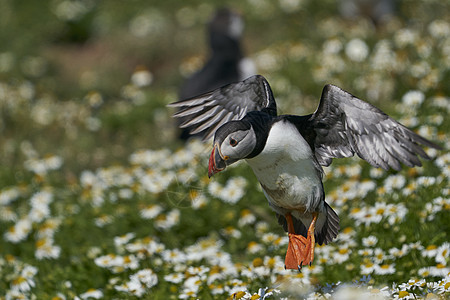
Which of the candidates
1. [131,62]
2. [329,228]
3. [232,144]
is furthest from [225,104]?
[131,62]

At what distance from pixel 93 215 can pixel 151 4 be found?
7.84 m

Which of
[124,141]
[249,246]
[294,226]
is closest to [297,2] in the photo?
[124,141]

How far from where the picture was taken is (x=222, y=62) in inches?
270

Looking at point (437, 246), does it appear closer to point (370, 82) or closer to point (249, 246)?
point (249, 246)

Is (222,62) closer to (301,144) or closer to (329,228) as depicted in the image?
(329,228)

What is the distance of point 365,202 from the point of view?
419cm

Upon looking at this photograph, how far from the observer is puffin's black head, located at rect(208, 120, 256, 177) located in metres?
2.49

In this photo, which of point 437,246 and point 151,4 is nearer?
point 437,246

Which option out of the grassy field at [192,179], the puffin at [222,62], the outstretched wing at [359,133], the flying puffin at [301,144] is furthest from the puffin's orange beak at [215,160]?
the puffin at [222,62]

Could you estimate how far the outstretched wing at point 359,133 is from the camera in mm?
2629

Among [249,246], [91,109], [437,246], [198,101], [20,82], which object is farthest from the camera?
[20,82]

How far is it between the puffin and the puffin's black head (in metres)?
3.95

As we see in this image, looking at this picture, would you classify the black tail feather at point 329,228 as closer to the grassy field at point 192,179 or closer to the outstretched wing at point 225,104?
the grassy field at point 192,179

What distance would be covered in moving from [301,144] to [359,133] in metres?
0.27
